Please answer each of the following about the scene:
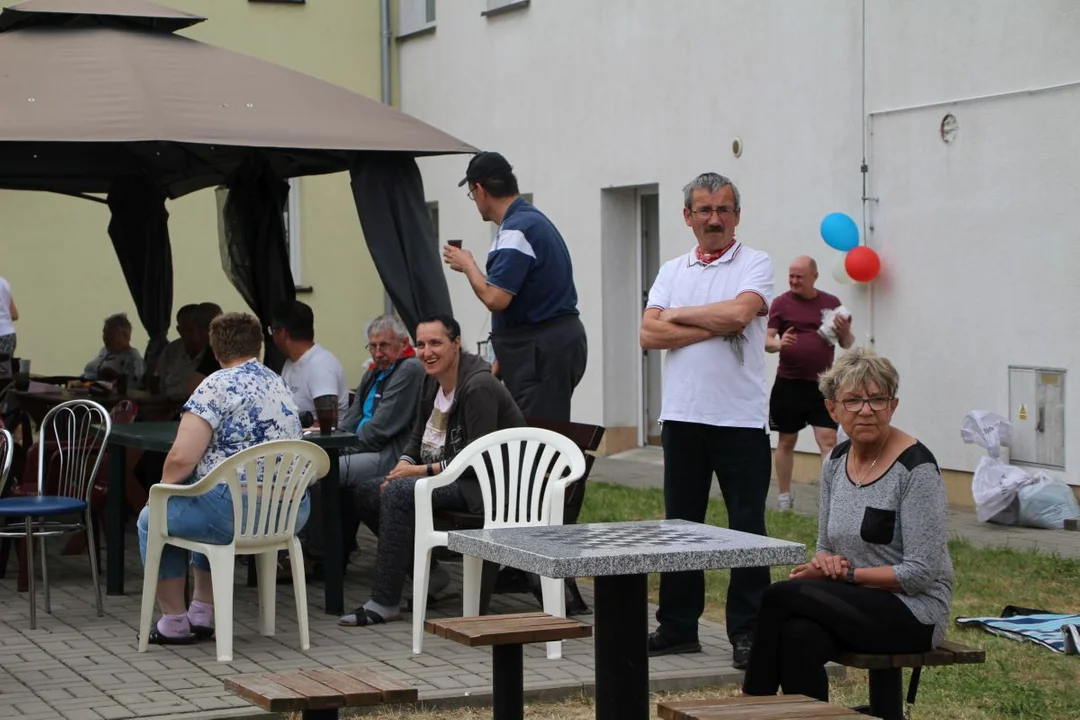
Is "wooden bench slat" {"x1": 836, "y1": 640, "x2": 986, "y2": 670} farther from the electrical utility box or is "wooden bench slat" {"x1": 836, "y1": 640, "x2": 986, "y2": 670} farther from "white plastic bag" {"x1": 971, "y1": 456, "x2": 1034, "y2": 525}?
the electrical utility box

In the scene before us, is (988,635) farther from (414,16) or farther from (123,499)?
(414,16)

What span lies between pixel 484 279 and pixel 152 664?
229 centimetres

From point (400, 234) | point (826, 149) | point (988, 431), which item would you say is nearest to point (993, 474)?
point (988, 431)

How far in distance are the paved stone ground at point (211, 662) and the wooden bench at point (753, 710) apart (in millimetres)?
2272

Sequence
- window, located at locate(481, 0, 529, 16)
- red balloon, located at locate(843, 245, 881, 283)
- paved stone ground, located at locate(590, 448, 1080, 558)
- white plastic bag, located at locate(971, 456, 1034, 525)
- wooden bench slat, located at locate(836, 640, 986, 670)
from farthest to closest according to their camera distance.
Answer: window, located at locate(481, 0, 529, 16), red balloon, located at locate(843, 245, 881, 283), white plastic bag, located at locate(971, 456, 1034, 525), paved stone ground, located at locate(590, 448, 1080, 558), wooden bench slat, located at locate(836, 640, 986, 670)

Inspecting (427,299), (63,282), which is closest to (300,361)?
(427,299)

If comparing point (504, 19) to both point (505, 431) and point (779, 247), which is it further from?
point (505, 431)

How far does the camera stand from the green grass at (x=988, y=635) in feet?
20.0

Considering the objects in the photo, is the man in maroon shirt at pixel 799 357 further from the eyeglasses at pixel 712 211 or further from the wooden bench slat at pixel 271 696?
the wooden bench slat at pixel 271 696

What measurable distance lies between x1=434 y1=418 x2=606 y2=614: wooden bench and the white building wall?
4.39 metres

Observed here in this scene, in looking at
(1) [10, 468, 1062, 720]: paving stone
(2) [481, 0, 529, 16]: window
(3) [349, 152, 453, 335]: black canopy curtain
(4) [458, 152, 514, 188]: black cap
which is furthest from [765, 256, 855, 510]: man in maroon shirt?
(2) [481, 0, 529, 16]: window

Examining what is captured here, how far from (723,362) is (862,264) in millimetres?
5837

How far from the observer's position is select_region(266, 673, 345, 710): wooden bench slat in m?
4.38

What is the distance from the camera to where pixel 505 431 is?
715 cm
